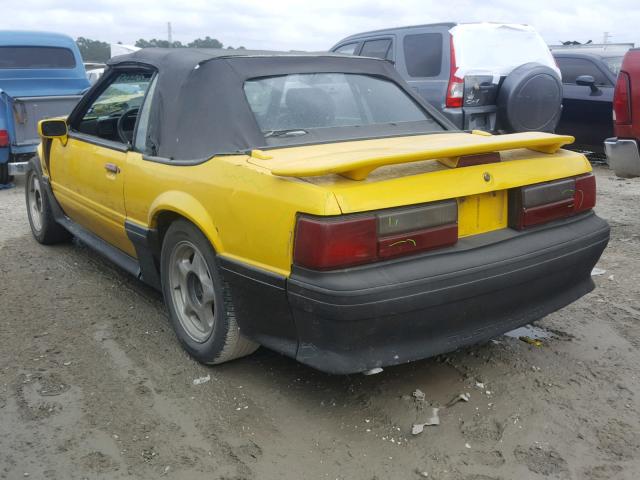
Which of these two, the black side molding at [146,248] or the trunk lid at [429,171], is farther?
the black side molding at [146,248]

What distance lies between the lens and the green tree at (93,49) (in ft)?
118

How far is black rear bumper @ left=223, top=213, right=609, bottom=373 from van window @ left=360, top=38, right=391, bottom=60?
21.5ft

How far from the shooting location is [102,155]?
4145 mm

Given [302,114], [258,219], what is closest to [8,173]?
[302,114]

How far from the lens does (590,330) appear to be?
151 inches

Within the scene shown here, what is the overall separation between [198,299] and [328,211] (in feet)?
4.04

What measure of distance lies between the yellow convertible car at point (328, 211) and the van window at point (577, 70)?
699 centimetres

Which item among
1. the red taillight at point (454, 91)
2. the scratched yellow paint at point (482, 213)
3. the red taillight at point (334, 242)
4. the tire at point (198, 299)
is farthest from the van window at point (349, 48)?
the red taillight at point (334, 242)

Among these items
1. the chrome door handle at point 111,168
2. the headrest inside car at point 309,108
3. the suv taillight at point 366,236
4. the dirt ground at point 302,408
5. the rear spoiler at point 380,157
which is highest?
the headrest inside car at point 309,108

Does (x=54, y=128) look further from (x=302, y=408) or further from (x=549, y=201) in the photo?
(x=549, y=201)

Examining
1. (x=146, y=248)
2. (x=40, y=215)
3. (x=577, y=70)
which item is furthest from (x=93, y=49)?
(x=146, y=248)

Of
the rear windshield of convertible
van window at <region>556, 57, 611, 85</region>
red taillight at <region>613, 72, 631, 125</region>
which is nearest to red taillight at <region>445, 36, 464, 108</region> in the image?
red taillight at <region>613, 72, 631, 125</region>

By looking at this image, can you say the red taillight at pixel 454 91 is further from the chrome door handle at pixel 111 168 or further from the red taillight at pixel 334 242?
the red taillight at pixel 334 242

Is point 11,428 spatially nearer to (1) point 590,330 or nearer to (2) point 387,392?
(2) point 387,392
